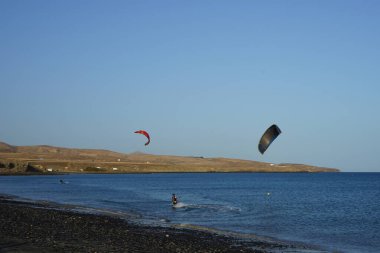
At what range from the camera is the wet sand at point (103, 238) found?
17.1 metres

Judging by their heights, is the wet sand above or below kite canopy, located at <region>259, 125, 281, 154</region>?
below

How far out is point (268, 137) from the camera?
25047 millimetres

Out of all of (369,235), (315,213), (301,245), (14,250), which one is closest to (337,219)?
(315,213)

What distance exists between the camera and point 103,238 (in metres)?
20.3

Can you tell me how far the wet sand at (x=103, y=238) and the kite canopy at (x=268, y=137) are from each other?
4.64m

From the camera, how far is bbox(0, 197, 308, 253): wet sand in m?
17.1

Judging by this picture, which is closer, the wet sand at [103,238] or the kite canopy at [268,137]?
the wet sand at [103,238]

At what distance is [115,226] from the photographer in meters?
25.6

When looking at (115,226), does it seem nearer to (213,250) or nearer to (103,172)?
(213,250)

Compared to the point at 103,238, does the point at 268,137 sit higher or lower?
higher

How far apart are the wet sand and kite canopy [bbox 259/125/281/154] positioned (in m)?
4.64

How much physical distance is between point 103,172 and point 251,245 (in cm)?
17311

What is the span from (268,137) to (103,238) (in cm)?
961

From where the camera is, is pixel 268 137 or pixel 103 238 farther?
pixel 268 137
